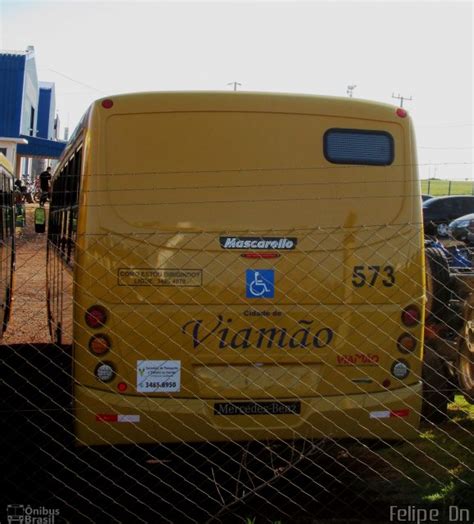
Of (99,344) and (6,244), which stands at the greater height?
(6,244)

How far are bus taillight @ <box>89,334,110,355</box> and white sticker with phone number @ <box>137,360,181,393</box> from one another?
0.81 ft

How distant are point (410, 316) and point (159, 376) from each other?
1860 millimetres

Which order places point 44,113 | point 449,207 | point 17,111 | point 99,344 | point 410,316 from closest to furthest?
1. point 99,344
2. point 410,316
3. point 449,207
4. point 17,111
5. point 44,113

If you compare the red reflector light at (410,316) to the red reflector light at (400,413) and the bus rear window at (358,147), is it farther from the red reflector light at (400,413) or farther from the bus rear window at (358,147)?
the bus rear window at (358,147)

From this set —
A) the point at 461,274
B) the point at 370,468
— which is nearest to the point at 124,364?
the point at 370,468

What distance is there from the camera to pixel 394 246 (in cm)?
564

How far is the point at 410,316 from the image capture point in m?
5.66

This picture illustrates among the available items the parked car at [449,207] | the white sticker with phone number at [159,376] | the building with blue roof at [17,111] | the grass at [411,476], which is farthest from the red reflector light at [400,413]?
the building with blue roof at [17,111]

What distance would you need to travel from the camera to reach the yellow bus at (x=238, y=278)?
5348 mm

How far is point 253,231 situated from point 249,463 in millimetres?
2028

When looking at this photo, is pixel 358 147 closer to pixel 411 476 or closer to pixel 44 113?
pixel 411 476

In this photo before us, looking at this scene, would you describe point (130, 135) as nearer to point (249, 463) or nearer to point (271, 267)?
point (271, 267)

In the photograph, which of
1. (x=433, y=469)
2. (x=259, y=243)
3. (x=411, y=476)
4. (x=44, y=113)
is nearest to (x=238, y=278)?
(x=259, y=243)

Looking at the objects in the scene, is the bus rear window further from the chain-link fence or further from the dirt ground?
the dirt ground
